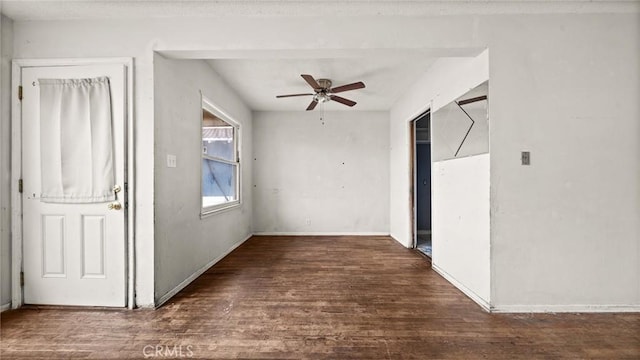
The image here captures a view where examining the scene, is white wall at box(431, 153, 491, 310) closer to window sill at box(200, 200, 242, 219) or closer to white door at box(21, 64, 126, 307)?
window sill at box(200, 200, 242, 219)

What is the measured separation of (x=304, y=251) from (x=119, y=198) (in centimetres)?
265

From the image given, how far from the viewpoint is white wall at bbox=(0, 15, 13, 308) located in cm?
234

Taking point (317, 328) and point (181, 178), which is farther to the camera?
point (181, 178)

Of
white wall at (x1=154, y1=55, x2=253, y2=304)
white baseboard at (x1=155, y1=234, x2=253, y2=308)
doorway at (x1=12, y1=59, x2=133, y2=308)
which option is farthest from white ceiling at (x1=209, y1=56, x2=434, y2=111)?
white baseboard at (x1=155, y1=234, x2=253, y2=308)

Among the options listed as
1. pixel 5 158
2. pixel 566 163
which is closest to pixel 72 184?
pixel 5 158

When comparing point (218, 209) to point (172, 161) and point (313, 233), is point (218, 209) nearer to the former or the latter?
point (172, 161)

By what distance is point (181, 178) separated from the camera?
2844mm

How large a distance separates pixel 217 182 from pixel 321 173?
88.4 inches

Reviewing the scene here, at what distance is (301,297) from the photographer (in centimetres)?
262

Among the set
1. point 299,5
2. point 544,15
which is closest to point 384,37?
point 299,5

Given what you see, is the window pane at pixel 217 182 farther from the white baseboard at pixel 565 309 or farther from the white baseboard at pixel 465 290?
the white baseboard at pixel 565 309

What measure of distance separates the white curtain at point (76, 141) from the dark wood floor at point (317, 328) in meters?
1.05

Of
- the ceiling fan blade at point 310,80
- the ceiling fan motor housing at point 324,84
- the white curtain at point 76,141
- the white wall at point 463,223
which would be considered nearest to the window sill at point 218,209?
the white curtain at point 76,141

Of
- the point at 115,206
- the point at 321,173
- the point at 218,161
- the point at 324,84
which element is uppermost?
the point at 324,84
